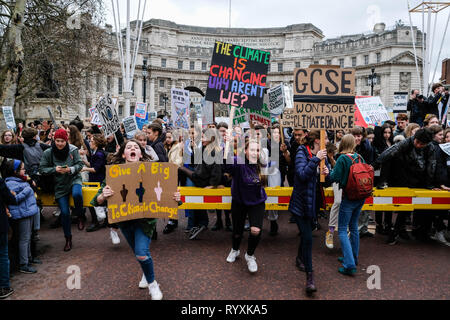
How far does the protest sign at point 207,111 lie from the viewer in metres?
7.57

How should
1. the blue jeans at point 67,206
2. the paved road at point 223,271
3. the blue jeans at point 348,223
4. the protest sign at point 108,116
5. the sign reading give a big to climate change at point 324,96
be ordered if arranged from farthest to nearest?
1. the protest sign at point 108,116
2. the blue jeans at point 67,206
3. the sign reading give a big to climate change at point 324,96
4. the blue jeans at point 348,223
5. the paved road at point 223,271

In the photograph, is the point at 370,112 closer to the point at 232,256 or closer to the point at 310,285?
the point at 232,256

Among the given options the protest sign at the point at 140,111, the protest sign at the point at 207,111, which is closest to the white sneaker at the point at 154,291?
the protest sign at the point at 207,111

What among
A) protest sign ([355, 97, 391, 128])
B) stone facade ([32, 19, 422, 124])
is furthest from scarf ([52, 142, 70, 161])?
stone facade ([32, 19, 422, 124])

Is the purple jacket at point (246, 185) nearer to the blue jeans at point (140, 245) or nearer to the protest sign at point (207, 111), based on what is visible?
the blue jeans at point (140, 245)

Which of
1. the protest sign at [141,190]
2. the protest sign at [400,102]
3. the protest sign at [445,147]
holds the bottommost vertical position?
the protest sign at [141,190]

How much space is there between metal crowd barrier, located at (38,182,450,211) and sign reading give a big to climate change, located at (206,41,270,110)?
5.93 ft

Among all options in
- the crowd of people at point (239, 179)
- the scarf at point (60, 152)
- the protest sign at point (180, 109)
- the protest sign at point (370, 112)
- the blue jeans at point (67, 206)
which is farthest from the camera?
the protest sign at point (370, 112)

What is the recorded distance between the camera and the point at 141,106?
12875 mm

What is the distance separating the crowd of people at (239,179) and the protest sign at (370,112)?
8.53ft

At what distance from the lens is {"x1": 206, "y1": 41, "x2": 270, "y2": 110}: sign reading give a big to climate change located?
6301 mm

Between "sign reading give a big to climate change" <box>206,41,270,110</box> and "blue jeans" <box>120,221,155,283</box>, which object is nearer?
"blue jeans" <box>120,221,155,283</box>

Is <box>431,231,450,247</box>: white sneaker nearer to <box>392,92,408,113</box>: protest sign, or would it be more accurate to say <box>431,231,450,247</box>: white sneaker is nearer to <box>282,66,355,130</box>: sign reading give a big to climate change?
<box>282,66,355,130</box>: sign reading give a big to climate change
